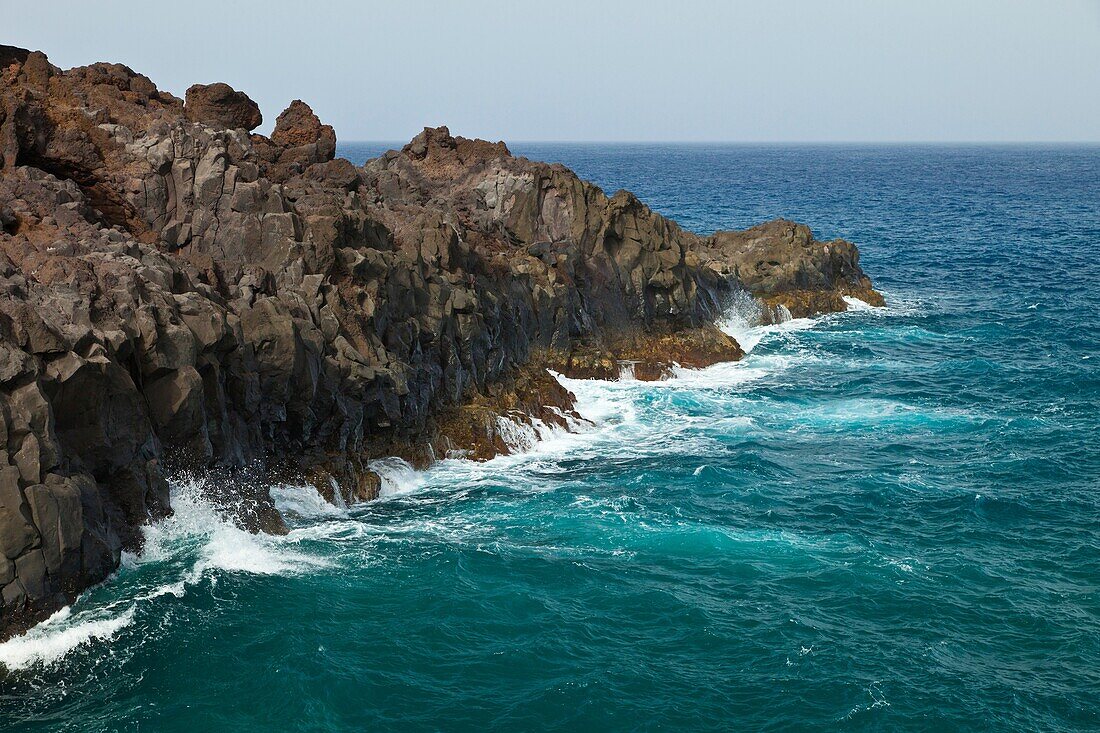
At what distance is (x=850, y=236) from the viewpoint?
129000mm

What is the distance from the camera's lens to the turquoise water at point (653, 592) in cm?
2778

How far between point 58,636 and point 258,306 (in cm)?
1479

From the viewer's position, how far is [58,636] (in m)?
28.8

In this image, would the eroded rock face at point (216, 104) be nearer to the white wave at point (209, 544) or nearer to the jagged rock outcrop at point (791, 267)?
the white wave at point (209, 544)

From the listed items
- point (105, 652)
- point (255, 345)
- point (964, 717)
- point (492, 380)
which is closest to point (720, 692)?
point (964, 717)

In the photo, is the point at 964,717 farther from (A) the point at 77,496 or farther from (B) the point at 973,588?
(A) the point at 77,496

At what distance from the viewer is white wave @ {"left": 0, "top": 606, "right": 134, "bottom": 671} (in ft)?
91.5

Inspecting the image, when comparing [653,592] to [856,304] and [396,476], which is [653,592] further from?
[856,304]

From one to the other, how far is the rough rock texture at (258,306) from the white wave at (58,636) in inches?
19.2

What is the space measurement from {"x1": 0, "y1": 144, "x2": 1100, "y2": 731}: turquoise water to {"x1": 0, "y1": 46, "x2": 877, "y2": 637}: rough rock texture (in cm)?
195

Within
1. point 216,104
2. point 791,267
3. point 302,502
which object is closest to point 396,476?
point 302,502

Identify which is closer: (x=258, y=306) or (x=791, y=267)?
(x=258, y=306)

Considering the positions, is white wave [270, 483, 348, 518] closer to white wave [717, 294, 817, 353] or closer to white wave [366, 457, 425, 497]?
white wave [366, 457, 425, 497]

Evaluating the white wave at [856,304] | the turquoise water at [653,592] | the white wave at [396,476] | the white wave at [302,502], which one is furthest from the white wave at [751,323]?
the white wave at [302,502]
